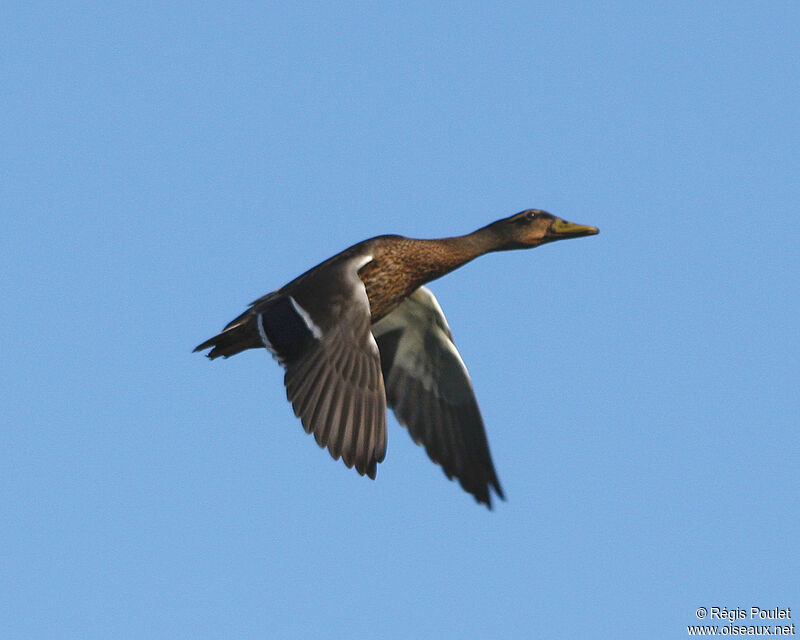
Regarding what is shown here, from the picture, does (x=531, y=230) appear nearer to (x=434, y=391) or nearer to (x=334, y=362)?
(x=434, y=391)

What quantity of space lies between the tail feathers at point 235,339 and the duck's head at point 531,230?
116 inches

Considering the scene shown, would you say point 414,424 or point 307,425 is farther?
point 414,424

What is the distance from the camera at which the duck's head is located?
46.6ft

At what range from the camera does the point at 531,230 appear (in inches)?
560

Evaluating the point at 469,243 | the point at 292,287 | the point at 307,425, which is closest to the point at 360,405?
the point at 307,425

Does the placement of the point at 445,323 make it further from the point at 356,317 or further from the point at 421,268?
the point at 356,317

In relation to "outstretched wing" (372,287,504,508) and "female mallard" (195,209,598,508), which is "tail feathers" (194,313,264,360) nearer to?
"female mallard" (195,209,598,508)

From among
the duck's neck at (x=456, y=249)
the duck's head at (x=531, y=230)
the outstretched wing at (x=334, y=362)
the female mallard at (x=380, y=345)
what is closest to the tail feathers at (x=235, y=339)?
the female mallard at (x=380, y=345)

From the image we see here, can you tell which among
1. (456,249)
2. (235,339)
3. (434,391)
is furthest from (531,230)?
(235,339)

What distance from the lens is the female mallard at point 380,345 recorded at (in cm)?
1148

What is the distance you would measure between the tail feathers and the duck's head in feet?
9.69

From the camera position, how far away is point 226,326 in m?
13.3

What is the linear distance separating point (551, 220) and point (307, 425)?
4.38 meters

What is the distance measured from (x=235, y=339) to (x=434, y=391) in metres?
2.84
